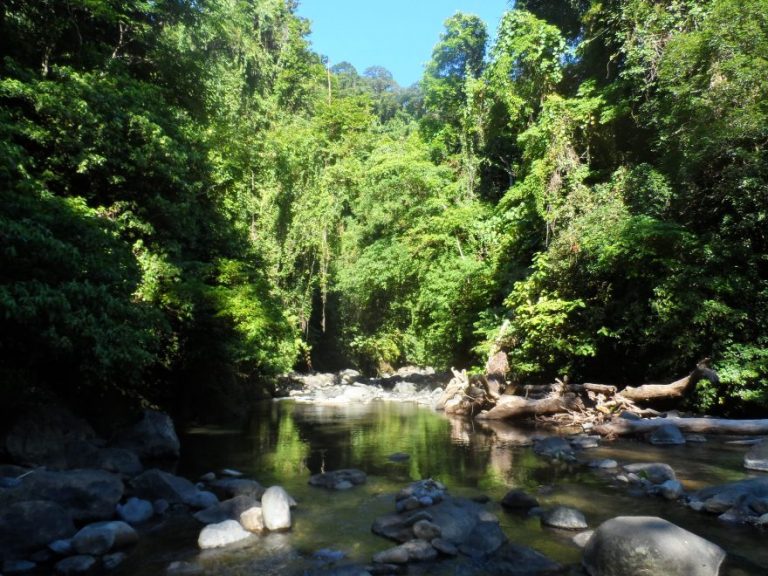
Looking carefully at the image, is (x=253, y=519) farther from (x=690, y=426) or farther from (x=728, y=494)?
(x=690, y=426)

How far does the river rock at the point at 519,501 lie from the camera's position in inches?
243

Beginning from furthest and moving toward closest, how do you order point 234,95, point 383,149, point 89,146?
point 383,149 → point 234,95 → point 89,146

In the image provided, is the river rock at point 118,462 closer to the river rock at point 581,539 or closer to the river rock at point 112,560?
the river rock at point 112,560

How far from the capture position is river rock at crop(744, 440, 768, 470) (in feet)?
24.8

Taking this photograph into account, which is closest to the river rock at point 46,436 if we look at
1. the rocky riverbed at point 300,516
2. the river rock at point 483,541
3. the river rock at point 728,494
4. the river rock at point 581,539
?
the rocky riverbed at point 300,516

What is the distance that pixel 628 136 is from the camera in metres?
17.7

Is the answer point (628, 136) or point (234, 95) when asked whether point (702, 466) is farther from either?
point (234, 95)

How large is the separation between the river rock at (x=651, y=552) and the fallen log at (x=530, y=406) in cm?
886

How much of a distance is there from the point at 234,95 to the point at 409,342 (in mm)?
14843

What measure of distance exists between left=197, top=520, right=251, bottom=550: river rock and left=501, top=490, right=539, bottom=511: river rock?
2.90 meters

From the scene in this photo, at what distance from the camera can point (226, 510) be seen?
6.05 meters

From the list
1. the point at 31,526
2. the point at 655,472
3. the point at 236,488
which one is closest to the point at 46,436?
the point at 236,488

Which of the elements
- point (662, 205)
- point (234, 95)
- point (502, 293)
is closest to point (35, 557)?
point (662, 205)

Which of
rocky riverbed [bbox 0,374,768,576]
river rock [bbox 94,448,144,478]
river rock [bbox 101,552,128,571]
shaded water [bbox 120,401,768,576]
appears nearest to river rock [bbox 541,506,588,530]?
rocky riverbed [bbox 0,374,768,576]
